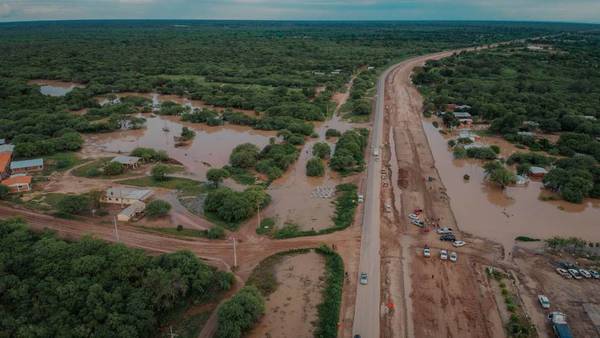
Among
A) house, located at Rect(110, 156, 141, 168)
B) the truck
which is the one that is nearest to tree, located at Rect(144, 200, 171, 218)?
house, located at Rect(110, 156, 141, 168)

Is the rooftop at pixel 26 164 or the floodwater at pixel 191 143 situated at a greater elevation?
the rooftop at pixel 26 164

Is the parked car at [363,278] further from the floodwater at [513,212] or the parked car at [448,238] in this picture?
the floodwater at [513,212]

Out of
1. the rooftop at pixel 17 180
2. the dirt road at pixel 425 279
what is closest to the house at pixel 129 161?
the rooftop at pixel 17 180

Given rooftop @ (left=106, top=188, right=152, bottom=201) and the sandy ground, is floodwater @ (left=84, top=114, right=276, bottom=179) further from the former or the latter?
the sandy ground

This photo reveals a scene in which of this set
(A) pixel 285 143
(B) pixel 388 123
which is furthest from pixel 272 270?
(B) pixel 388 123

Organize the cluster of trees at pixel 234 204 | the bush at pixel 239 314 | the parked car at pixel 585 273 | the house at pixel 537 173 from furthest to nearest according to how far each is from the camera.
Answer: the house at pixel 537 173
the cluster of trees at pixel 234 204
the parked car at pixel 585 273
the bush at pixel 239 314
